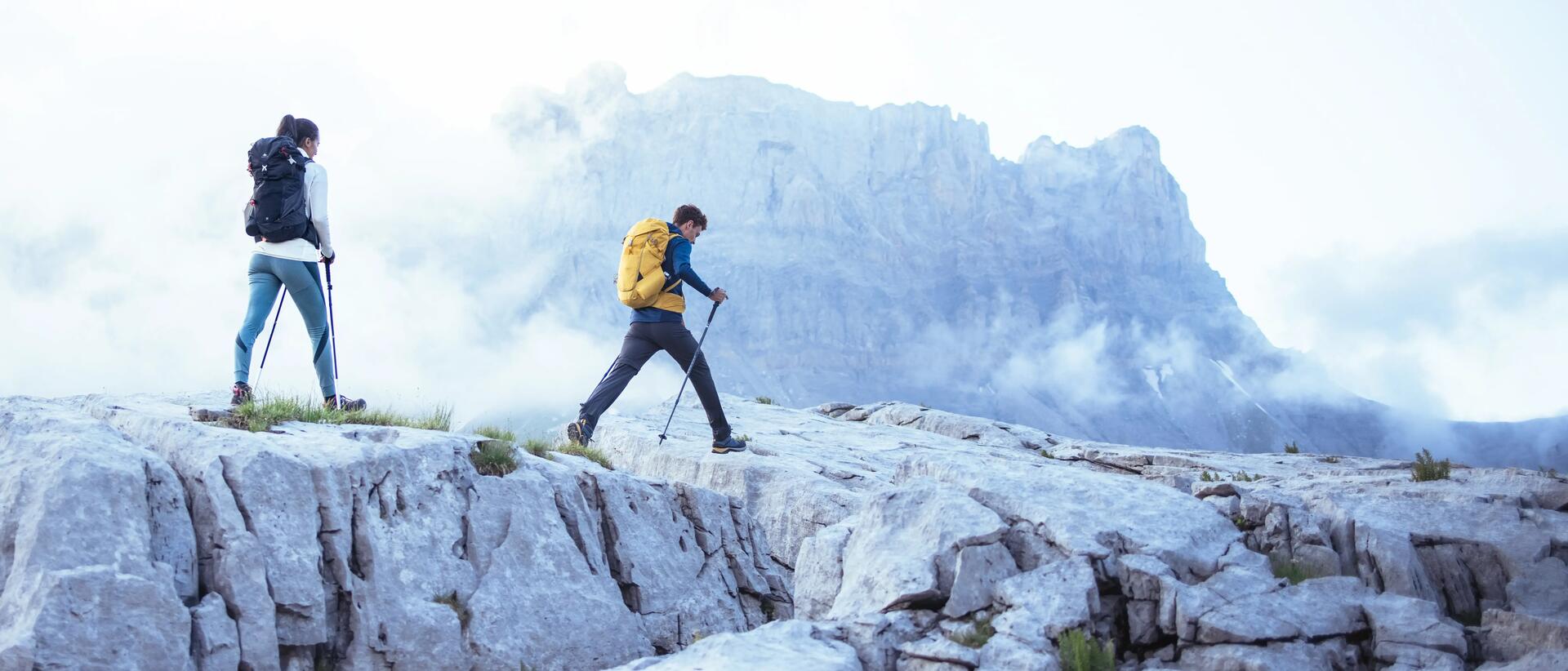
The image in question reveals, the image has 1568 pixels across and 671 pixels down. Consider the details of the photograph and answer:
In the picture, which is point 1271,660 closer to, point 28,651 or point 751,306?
point 28,651

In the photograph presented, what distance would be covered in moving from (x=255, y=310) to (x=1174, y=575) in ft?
27.9

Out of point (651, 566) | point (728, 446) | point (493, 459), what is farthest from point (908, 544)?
point (728, 446)

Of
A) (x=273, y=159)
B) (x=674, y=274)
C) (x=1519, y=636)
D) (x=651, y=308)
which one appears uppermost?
(x=273, y=159)

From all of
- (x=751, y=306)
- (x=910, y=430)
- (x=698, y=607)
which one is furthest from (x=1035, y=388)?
(x=698, y=607)

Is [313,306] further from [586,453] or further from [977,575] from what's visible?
[977,575]

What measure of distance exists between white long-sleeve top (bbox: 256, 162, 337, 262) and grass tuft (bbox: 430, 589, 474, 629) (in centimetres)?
410

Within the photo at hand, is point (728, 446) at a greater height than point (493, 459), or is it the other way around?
point (728, 446)

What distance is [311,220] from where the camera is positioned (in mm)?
10188

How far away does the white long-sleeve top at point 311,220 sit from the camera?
995cm

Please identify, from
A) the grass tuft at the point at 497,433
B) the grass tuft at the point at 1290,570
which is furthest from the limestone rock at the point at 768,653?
the grass tuft at the point at 497,433

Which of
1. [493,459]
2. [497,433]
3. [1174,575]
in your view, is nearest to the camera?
[1174,575]

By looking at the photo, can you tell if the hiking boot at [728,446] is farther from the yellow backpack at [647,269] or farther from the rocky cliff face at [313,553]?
the rocky cliff face at [313,553]

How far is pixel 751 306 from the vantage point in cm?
19250

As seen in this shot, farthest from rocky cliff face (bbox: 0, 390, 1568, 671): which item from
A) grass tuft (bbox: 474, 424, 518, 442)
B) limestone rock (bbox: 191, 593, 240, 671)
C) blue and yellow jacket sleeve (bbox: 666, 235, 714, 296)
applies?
blue and yellow jacket sleeve (bbox: 666, 235, 714, 296)
